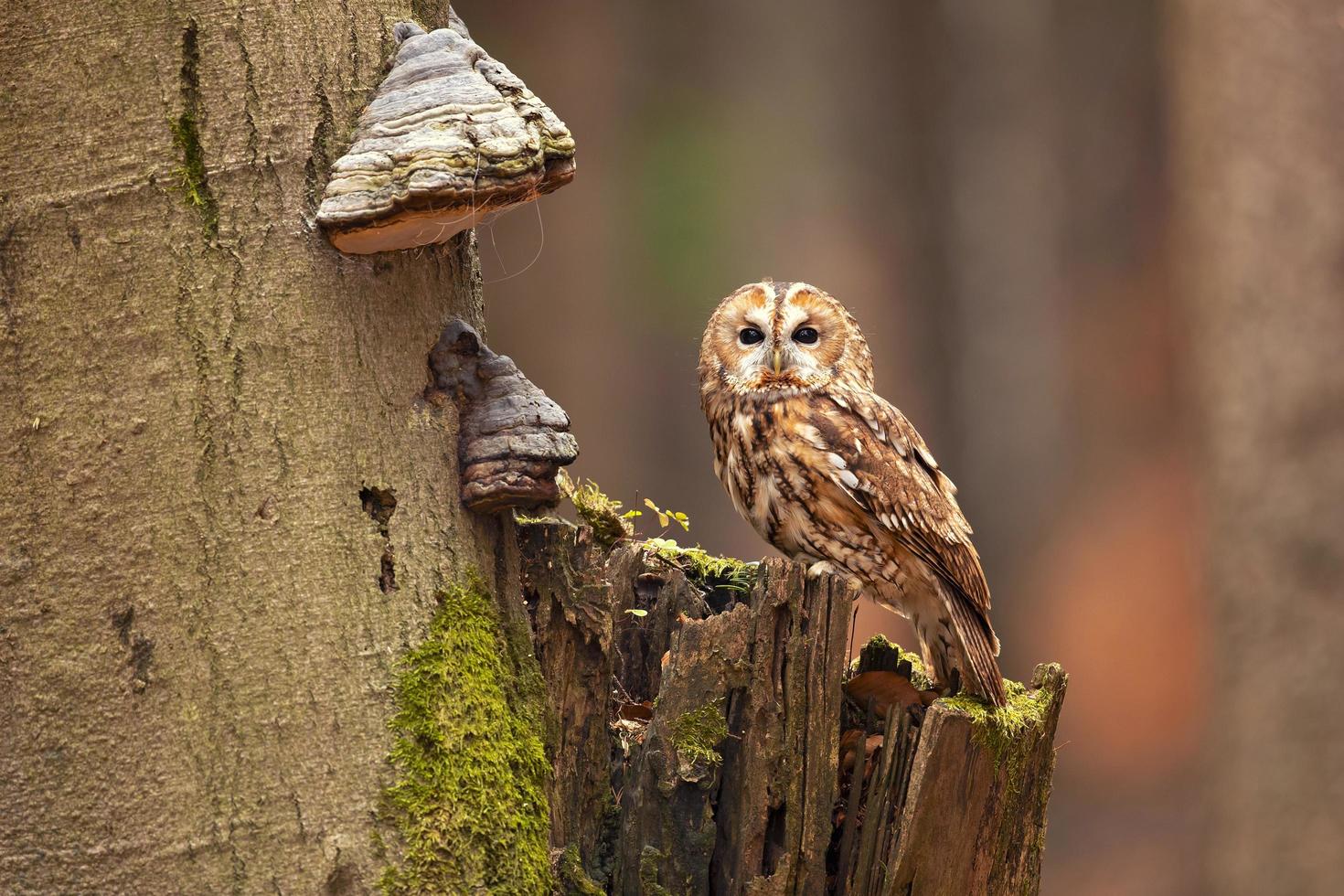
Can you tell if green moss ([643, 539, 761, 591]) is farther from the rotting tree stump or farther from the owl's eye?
the owl's eye

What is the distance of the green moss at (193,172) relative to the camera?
5.23 feet

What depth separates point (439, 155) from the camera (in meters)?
1.55

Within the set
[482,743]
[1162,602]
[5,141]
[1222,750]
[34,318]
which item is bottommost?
[1222,750]

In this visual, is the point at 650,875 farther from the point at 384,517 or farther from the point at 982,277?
the point at 982,277

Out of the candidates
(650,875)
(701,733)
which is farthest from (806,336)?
(650,875)

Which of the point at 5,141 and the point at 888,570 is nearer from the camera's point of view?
the point at 5,141

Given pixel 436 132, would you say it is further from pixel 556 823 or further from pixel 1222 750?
pixel 1222 750

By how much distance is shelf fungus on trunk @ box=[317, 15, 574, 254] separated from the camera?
1.56 metres

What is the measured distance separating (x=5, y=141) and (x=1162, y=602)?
485 cm

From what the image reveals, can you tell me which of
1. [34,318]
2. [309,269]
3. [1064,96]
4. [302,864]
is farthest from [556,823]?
[1064,96]

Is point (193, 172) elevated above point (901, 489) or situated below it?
above

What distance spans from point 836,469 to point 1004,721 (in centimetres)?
76

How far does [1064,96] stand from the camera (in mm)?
5809

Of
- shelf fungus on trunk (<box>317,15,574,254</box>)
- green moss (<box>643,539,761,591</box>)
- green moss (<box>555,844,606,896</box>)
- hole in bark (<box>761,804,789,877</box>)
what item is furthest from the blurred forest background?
shelf fungus on trunk (<box>317,15,574,254</box>)
